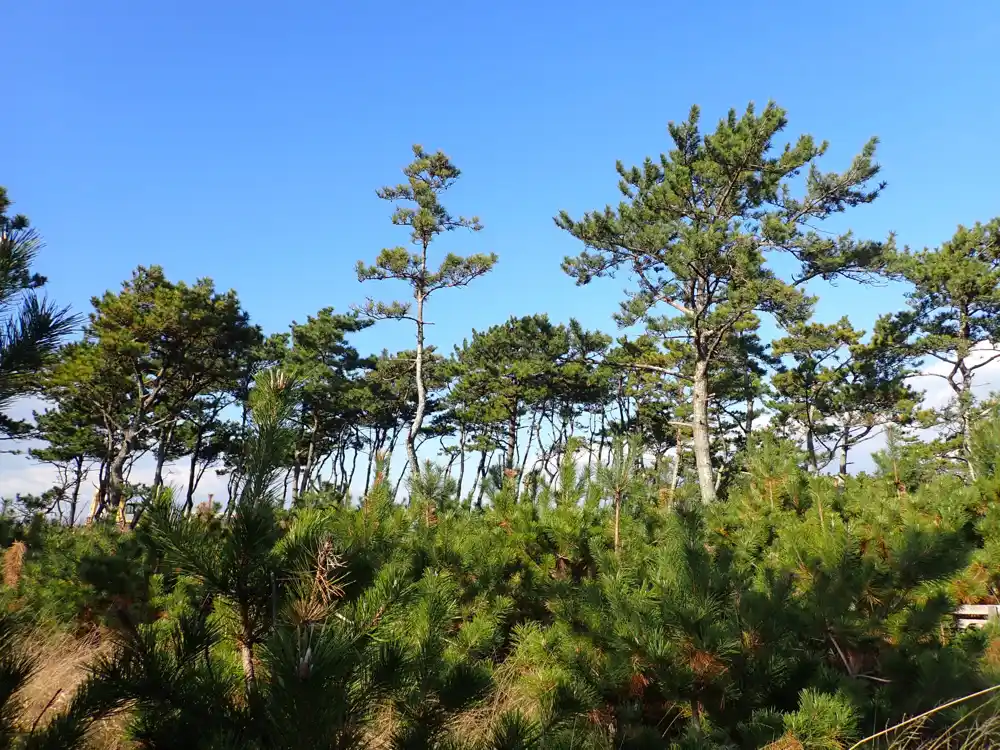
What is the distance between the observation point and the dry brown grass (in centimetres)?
289

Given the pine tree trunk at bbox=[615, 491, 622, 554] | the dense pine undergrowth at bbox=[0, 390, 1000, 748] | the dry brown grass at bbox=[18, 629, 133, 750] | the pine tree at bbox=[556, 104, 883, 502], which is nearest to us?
the dense pine undergrowth at bbox=[0, 390, 1000, 748]

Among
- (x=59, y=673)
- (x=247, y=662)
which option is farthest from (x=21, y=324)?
(x=59, y=673)

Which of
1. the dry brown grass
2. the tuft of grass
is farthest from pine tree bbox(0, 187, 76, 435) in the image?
the tuft of grass

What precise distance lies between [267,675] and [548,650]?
2288mm

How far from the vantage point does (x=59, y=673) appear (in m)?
4.00

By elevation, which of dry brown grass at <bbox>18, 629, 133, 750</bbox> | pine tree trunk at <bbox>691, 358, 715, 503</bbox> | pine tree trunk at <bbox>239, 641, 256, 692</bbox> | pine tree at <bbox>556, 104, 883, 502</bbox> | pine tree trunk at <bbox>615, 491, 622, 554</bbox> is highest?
pine tree at <bbox>556, 104, 883, 502</bbox>

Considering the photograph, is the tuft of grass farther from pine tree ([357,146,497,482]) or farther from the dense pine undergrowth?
pine tree ([357,146,497,482])

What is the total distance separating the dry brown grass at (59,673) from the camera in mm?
2893

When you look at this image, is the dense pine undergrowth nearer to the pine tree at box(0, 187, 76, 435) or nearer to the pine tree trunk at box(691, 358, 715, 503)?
the pine tree at box(0, 187, 76, 435)

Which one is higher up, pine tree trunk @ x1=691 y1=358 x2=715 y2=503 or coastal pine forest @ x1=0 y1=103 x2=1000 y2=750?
pine tree trunk @ x1=691 y1=358 x2=715 y2=503

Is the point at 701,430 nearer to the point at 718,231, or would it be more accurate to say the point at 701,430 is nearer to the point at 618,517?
the point at 718,231

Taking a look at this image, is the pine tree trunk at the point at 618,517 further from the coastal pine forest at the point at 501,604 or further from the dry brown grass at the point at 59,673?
the dry brown grass at the point at 59,673

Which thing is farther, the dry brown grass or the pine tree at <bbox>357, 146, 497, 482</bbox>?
the pine tree at <bbox>357, 146, 497, 482</bbox>

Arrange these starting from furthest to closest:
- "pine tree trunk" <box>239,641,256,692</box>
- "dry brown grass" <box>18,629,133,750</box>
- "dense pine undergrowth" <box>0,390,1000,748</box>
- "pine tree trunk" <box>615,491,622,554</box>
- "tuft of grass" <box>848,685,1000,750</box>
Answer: "pine tree trunk" <box>615,491,622,554</box> < "dry brown grass" <box>18,629,133,750</box> < "tuft of grass" <box>848,685,1000,750</box> < "pine tree trunk" <box>239,641,256,692</box> < "dense pine undergrowth" <box>0,390,1000,748</box>
